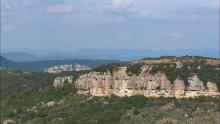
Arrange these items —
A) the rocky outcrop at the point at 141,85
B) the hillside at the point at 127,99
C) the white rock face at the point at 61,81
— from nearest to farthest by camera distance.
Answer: the hillside at the point at 127,99 < the rocky outcrop at the point at 141,85 < the white rock face at the point at 61,81

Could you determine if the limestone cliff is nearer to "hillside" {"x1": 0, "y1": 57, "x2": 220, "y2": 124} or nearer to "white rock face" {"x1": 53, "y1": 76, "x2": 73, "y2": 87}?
"hillside" {"x1": 0, "y1": 57, "x2": 220, "y2": 124}

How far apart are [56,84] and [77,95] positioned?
436 inches

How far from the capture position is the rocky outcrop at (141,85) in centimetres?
10094

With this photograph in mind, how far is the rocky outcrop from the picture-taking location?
10094cm

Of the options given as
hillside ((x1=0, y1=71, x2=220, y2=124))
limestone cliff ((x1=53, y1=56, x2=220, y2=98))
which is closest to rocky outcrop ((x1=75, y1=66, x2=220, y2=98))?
limestone cliff ((x1=53, y1=56, x2=220, y2=98))

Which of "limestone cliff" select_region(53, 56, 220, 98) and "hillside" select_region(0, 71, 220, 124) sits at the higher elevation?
"limestone cliff" select_region(53, 56, 220, 98)

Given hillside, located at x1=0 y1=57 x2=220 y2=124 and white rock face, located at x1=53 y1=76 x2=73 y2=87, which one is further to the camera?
white rock face, located at x1=53 y1=76 x2=73 y2=87

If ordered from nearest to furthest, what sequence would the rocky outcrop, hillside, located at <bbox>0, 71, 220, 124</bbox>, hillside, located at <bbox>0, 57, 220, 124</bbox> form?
hillside, located at <bbox>0, 71, 220, 124</bbox>, hillside, located at <bbox>0, 57, 220, 124</bbox>, the rocky outcrop

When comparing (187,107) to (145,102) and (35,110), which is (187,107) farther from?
(35,110)

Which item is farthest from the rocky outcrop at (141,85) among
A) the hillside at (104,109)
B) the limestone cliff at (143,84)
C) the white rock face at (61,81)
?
the white rock face at (61,81)

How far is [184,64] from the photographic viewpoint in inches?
4240

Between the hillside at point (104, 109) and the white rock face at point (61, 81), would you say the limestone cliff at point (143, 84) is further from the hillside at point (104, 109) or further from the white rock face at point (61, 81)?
the white rock face at point (61, 81)

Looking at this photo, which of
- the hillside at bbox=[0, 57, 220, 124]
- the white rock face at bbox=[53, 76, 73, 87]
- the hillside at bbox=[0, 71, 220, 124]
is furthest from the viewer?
the white rock face at bbox=[53, 76, 73, 87]

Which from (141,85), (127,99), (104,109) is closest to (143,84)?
(141,85)
